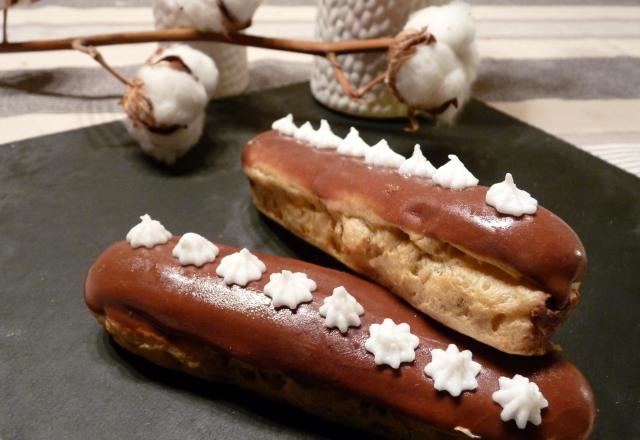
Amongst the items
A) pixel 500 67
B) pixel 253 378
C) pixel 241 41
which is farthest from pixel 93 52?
pixel 500 67

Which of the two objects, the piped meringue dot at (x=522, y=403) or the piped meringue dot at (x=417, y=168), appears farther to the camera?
the piped meringue dot at (x=417, y=168)

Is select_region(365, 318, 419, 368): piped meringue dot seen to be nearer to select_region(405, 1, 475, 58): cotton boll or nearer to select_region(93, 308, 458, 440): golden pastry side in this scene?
select_region(93, 308, 458, 440): golden pastry side

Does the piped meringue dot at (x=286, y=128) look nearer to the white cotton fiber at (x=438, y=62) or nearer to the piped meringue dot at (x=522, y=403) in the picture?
the white cotton fiber at (x=438, y=62)

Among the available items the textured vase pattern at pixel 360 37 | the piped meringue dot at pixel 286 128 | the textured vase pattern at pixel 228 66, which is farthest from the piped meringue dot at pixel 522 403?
the textured vase pattern at pixel 228 66

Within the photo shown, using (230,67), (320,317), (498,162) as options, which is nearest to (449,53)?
(498,162)

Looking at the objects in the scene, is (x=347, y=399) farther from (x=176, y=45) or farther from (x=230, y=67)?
(x=230, y=67)

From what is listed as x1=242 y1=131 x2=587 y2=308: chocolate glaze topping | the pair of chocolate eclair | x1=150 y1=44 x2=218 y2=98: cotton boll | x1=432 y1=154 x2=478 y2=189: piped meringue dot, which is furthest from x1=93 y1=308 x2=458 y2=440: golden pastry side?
x1=150 y1=44 x2=218 y2=98: cotton boll
